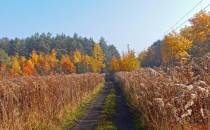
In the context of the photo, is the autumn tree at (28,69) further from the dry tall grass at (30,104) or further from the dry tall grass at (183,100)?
the dry tall grass at (183,100)

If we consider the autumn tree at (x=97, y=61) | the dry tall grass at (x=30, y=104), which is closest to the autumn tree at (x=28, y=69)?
the autumn tree at (x=97, y=61)

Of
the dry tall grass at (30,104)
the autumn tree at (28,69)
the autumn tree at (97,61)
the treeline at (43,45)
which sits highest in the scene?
the treeline at (43,45)

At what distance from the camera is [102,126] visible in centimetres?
1734

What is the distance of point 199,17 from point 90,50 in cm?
10564

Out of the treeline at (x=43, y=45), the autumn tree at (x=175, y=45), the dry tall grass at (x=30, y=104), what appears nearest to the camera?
the dry tall grass at (x=30, y=104)

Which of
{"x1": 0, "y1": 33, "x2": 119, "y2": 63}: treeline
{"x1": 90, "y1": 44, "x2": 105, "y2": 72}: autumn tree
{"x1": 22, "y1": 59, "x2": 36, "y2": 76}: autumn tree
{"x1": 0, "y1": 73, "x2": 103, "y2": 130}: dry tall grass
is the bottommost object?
{"x1": 0, "y1": 73, "x2": 103, "y2": 130}: dry tall grass

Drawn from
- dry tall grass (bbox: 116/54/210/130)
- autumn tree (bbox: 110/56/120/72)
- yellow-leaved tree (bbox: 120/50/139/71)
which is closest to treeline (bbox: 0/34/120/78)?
autumn tree (bbox: 110/56/120/72)

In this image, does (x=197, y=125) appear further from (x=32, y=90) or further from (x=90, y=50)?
(x=90, y=50)

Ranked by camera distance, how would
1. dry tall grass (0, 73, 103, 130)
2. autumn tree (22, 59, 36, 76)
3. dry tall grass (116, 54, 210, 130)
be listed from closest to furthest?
dry tall grass (116, 54, 210, 130) < dry tall grass (0, 73, 103, 130) < autumn tree (22, 59, 36, 76)

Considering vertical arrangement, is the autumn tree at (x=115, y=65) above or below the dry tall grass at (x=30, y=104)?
above

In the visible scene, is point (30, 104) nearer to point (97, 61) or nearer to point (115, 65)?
point (115, 65)

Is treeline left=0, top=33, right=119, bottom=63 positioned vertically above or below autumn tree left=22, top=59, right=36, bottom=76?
above

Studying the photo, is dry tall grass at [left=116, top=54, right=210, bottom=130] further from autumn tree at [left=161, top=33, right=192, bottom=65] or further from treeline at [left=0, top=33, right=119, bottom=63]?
treeline at [left=0, top=33, right=119, bottom=63]

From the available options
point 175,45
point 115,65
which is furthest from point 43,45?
point 175,45
